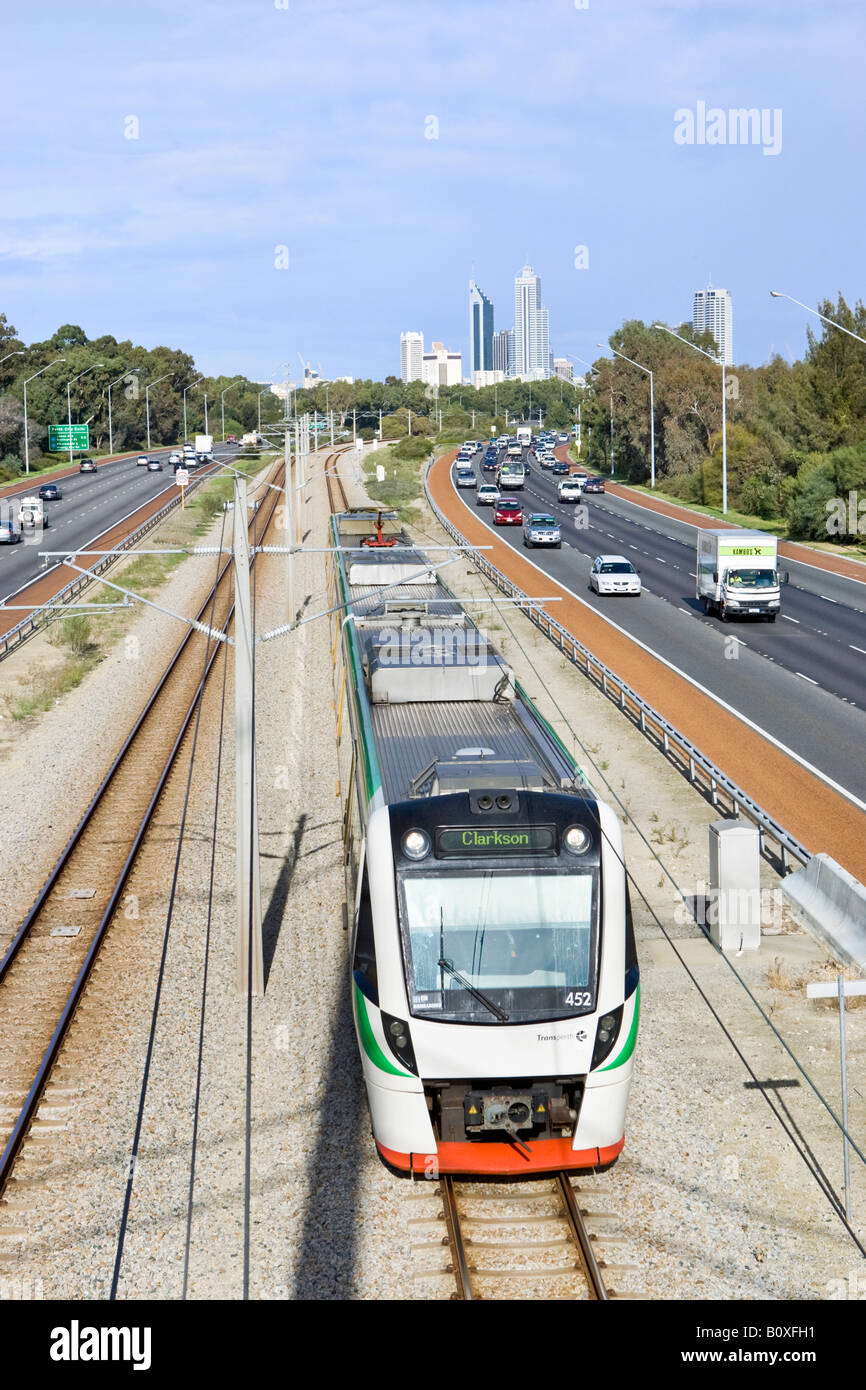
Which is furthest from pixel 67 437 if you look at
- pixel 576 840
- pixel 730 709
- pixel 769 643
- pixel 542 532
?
pixel 576 840

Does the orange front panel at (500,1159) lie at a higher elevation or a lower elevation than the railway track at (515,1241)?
higher

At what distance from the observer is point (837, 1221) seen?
34.0ft

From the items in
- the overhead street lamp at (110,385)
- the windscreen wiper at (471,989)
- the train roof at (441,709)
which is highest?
the overhead street lamp at (110,385)

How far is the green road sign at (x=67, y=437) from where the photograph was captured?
106188 millimetres

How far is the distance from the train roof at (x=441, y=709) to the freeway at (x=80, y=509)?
89.5 ft

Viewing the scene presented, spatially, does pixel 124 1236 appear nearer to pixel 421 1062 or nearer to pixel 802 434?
pixel 421 1062

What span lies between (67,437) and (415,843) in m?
103

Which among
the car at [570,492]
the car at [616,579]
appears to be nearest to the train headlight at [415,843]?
the car at [616,579]

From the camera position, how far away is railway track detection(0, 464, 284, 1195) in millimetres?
13047

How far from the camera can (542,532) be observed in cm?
5947

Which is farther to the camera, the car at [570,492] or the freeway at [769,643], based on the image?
the car at [570,492]

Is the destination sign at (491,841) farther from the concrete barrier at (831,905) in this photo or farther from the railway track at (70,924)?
the concrete barrier at (831,905)

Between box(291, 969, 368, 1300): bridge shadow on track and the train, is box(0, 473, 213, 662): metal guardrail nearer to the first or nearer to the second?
box(291, 969, 368, 1300): bridge shadow on track

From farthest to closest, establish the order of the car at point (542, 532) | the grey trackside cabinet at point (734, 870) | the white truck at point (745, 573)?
the car at point (542, 532)
the white truck at point (745, 573)
the grey trackside cabinet at point (734, 870)
